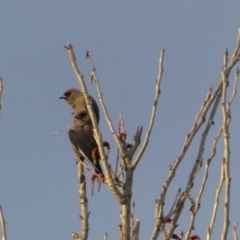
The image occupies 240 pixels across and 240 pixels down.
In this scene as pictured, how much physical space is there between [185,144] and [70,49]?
3.38ft

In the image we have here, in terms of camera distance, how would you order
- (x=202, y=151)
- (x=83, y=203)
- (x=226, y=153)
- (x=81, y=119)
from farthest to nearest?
(x=81, y=119) → (x=83, y=203) → (x=202, y=151) → (x=226, y=153)

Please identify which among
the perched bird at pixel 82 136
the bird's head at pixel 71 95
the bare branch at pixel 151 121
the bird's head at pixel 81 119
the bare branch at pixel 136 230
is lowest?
the bare branch at pixel 136 230

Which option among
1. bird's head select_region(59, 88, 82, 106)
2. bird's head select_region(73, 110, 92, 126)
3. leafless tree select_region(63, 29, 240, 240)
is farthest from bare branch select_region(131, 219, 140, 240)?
bird's head select_region(59, 88, 82, 106)

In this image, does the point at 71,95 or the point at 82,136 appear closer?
the point at 82,136

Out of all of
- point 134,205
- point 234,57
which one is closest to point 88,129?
point 134,205

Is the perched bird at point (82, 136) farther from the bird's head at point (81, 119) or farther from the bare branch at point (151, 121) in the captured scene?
the bare branch at point (151, 121)

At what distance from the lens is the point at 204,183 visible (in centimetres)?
401

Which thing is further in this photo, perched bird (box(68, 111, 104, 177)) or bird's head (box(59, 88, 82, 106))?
bird's head (box(59, 88, 82, 106))

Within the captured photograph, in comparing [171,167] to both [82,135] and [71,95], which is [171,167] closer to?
[82,135]

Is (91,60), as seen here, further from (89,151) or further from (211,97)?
(89,151)

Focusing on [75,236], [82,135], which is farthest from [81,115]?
[75,236]

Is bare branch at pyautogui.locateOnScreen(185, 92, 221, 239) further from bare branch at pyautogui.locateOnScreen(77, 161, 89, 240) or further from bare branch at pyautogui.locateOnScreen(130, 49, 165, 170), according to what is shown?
bare branch at pyautogui.locateOnScreen(77, 161, 89, 240)

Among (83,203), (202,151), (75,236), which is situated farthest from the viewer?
(83,203)

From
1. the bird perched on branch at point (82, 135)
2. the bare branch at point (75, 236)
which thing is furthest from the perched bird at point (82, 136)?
the bare branch at point (75, 236)
